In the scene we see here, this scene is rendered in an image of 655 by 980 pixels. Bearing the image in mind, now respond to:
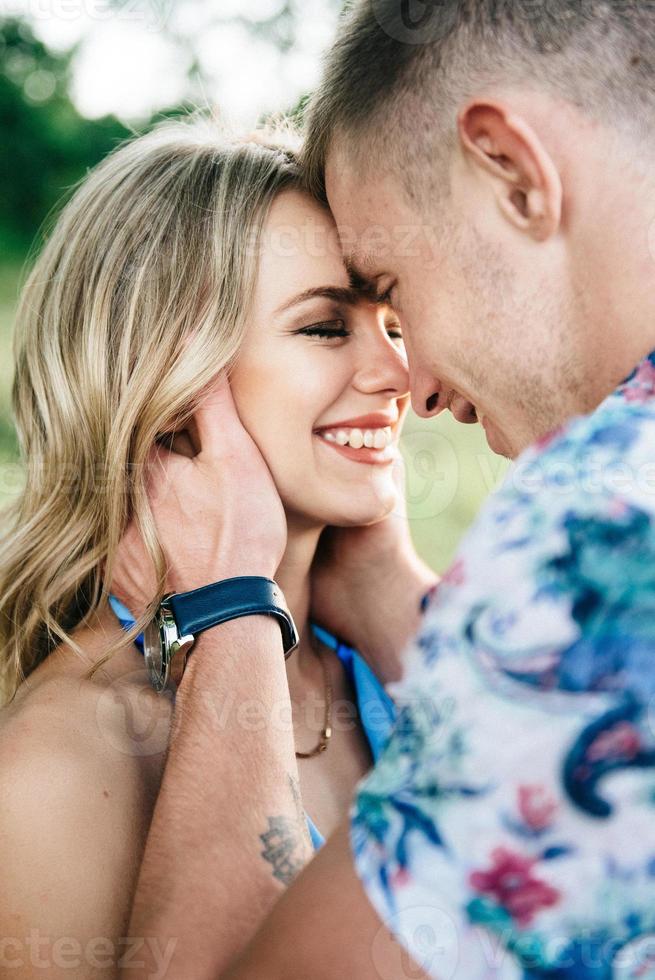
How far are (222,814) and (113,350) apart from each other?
1091 mm

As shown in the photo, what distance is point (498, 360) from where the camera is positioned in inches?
57.7

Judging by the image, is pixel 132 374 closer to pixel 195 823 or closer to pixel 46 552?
pixel 46 552

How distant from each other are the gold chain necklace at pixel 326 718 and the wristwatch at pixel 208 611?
0.47 meters

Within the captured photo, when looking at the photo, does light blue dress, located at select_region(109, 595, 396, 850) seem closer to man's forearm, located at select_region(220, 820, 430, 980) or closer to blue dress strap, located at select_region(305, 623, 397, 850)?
blue dress strap, located at select_region(305, 623, 397, 850)

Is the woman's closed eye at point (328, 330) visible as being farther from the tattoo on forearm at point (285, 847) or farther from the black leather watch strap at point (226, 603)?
the tattoo on forearm at point (285, 847)

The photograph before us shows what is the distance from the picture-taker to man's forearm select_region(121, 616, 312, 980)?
116 cm

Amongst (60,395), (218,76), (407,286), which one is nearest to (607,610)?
(407,286)

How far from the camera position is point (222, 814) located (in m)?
1.28

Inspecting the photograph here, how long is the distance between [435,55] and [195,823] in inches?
47.1

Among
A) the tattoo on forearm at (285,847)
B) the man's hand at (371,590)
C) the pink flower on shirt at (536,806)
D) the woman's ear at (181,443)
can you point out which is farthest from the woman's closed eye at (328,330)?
the pink flower on shirt at (536,806)

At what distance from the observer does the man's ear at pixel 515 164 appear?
1226mm

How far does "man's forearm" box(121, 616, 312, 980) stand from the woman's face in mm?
535

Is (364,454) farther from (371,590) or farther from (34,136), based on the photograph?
(34,136)

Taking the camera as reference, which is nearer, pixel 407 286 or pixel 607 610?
pixel 607 610
